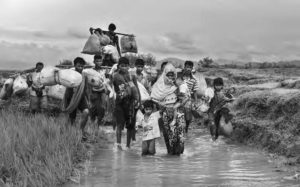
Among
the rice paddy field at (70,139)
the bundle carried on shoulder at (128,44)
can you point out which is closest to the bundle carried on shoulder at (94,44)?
the bundle carried on shoulder at (128,44)

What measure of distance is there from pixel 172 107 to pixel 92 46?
4703 mm

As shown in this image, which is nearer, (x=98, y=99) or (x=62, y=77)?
(x=62, y=77)

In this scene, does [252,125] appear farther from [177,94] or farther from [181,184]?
[181,184]

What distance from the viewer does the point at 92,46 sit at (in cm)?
1230

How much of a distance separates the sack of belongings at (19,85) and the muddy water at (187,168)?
329 centimetres

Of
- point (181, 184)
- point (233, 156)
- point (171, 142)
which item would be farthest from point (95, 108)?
point (181, 184)

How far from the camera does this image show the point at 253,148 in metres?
8.95

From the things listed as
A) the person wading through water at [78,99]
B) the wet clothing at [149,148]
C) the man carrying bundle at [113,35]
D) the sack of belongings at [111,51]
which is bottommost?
the wet clothing at [149,148]

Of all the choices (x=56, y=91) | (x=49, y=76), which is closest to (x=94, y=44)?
→ (x=56, y=91)

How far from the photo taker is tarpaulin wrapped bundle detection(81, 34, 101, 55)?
40.3 feet

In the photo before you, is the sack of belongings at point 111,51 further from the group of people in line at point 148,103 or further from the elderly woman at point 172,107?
the elderly woman at point 172,107

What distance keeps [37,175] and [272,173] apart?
2.78 metres

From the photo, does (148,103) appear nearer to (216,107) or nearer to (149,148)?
(149,148)

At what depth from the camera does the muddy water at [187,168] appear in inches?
233
